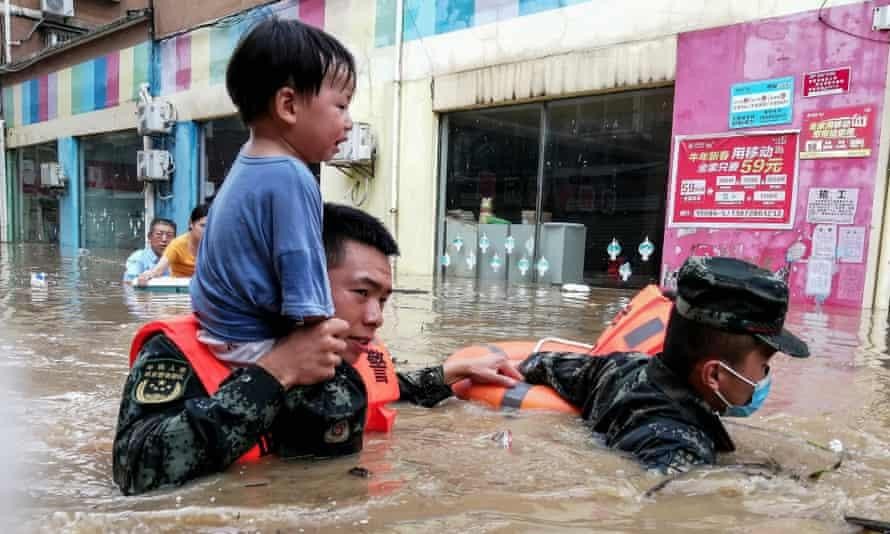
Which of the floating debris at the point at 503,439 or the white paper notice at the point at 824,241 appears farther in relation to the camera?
the white paper notice at the point at 824,241

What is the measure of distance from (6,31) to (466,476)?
21.6m

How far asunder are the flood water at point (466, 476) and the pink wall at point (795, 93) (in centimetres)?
321

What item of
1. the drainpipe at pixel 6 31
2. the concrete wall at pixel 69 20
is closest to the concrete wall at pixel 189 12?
the concrete wall at pixel 69 20

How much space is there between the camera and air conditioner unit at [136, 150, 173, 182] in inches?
544

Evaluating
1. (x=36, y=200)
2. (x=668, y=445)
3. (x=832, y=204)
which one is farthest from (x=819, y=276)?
(x=36, y=200)

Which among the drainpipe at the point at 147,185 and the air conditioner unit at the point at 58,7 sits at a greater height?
the air conditioner unit at the point at 58,7

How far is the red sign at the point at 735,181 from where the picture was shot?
664 centimetres

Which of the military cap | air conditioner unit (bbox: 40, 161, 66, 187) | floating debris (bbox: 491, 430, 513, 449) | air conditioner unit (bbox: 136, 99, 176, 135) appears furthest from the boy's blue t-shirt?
air conditioner unit (bbox: 40, 161, 66, 187)

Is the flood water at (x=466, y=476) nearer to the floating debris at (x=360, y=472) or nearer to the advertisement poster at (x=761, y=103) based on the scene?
the floating debris at (x=360, y=472)

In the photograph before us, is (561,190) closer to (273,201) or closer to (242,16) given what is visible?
(242,16)

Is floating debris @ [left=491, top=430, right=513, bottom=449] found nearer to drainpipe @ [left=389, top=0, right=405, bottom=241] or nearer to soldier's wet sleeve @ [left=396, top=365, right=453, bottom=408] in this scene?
soldier's wet sleeve @ [left=396, top=365, right=453, bottom=408]

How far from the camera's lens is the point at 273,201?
1480 mm

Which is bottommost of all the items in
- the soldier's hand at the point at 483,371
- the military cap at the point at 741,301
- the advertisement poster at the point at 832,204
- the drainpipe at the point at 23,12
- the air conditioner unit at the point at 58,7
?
the soldier's hand at the point at 483,371

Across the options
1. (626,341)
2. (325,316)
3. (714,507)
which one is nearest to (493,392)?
(626,341)
